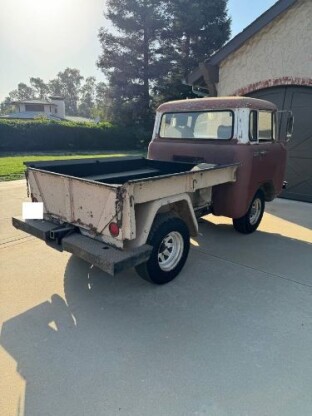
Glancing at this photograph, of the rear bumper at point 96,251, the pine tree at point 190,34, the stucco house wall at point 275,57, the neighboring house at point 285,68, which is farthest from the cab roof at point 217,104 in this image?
the pine tree at point 190,34

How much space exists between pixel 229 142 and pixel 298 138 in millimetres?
4337

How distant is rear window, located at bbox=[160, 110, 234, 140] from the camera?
5098mm

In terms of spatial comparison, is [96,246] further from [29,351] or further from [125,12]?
[125,12]

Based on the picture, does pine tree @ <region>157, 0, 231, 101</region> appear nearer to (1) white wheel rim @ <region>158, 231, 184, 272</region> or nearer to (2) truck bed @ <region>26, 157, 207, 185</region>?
(2) truck bed @ <region>26, 157, 207, 185</region>

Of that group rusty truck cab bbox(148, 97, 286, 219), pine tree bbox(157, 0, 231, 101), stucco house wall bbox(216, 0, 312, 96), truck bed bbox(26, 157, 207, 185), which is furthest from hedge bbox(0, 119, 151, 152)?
rusty truck cab bbox(148, 97, 286, 219)

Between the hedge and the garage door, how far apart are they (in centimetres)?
1796

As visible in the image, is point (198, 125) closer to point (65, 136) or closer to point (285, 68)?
point (285, 68)

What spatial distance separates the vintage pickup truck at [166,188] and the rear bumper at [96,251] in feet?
0.03

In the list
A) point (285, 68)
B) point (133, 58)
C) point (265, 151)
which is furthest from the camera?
point (133, 58)

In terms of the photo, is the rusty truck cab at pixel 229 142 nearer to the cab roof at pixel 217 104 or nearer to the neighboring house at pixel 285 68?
the cab roof at pixel 217 104

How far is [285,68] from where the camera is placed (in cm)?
816

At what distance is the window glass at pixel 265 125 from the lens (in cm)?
527

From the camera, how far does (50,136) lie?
23.2 meters

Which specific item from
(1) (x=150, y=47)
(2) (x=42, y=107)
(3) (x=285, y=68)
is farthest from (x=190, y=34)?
(2) (x=42, y=107)
